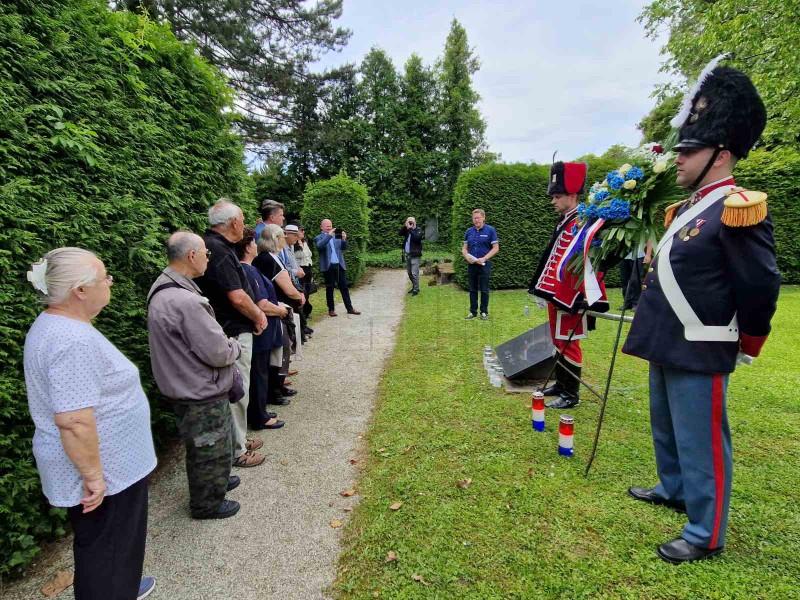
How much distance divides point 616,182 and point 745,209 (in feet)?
4.16

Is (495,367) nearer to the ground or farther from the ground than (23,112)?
nearer to the ground

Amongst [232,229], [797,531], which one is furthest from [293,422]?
[797,531]

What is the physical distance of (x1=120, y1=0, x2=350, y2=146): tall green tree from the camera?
14.4 m

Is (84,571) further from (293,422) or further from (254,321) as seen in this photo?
(293,422)

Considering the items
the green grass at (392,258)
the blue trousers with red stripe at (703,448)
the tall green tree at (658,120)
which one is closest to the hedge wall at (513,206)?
the green grass at (392,258)

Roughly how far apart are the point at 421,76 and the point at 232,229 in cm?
2387

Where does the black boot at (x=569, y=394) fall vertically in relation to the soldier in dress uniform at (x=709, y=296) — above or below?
below

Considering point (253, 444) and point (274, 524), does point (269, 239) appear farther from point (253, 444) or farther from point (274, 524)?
point (274, 524)

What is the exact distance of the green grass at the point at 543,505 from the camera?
2.33 metres

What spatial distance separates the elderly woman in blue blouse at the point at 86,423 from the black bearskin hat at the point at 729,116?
315 centimetres

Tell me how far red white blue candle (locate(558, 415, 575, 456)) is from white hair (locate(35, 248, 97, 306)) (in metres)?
3.37

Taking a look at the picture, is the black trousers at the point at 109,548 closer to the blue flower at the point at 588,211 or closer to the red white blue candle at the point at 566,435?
the red white blue candle at the point at 566,435

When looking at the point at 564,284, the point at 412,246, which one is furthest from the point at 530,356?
the point at 412,246

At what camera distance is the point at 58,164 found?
8.70ft
